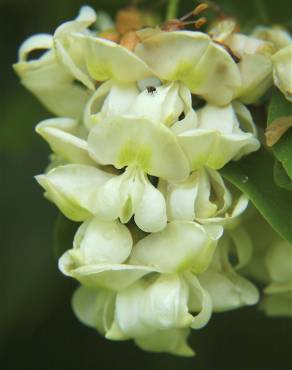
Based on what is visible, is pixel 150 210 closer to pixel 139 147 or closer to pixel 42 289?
pixel 139 147

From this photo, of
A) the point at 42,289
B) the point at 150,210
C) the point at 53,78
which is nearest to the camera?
the point at 150,210

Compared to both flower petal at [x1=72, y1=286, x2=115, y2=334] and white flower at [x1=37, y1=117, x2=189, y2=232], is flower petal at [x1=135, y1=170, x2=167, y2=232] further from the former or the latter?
flower petal at [x1=72, y1=286, x2=115, y2=334]

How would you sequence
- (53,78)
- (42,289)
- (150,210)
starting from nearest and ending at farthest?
(150,210) → (53,78) → (42,289)

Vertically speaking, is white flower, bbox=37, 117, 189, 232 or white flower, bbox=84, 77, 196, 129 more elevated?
white flower, bbox=84, 77, 196, 129

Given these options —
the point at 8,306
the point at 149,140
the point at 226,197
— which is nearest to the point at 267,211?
the point at 226,197

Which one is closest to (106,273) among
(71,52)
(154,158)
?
(154,158)

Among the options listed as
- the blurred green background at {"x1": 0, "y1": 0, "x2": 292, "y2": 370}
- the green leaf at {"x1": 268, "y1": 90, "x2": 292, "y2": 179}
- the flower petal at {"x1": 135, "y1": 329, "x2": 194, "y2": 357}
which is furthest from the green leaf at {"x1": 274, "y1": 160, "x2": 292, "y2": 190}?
the blurred green background at {"x1": 0, "y1": 0, "x2": 292, "y2": 370}
